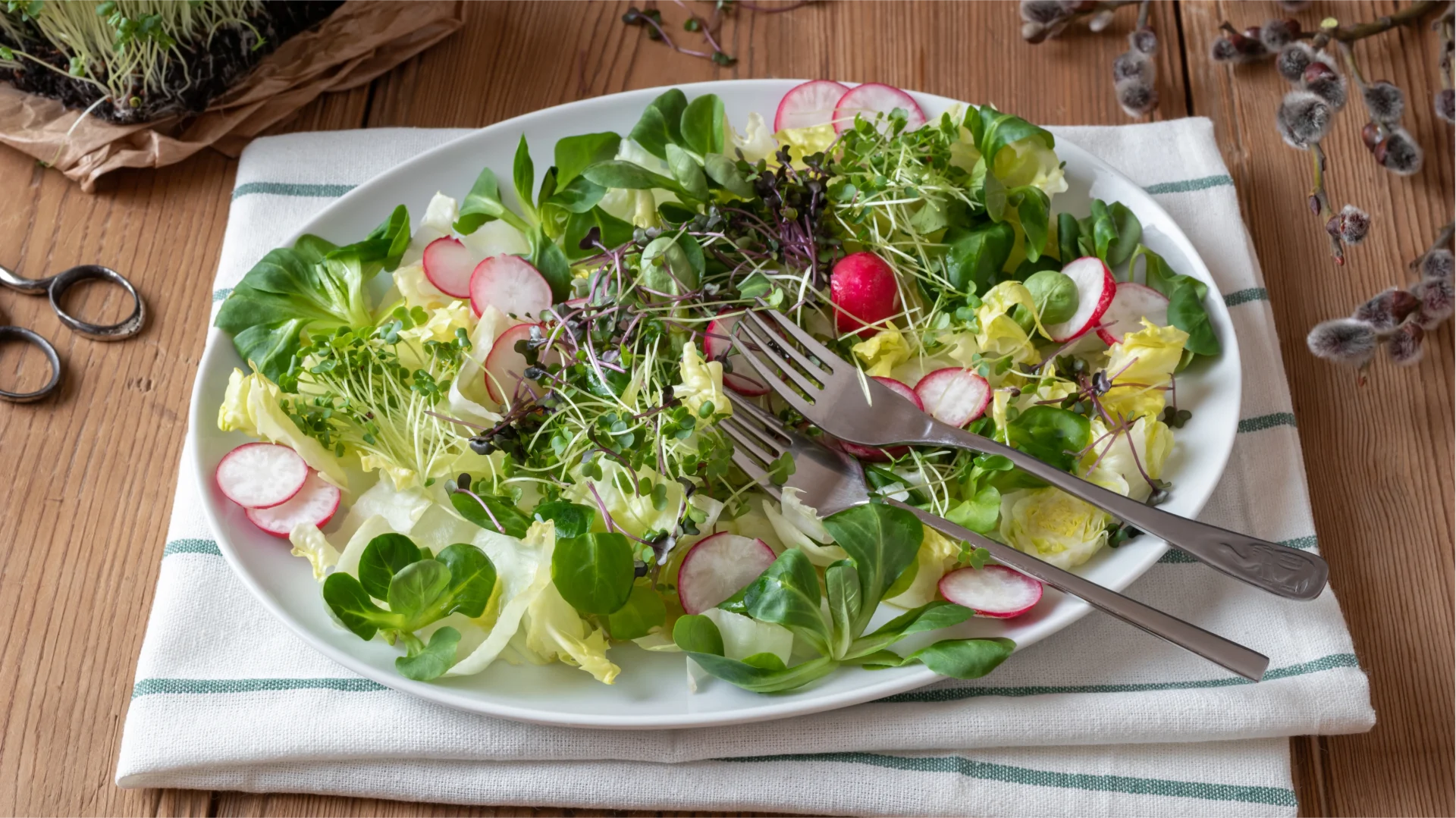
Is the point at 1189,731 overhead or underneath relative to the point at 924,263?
underneath

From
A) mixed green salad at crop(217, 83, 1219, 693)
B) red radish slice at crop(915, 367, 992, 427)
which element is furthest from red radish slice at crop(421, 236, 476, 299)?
red radish slice at crop(915, 367, 992, 427)

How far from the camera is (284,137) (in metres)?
1.90

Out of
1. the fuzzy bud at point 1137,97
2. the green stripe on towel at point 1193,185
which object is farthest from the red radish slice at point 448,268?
the fuzzy bud at point 1137,97

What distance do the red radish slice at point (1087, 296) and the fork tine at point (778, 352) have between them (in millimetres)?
346

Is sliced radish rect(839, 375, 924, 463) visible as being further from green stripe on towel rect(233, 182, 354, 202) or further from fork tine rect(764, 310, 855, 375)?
green stripe on towel rect(233, 182, 354, 202)

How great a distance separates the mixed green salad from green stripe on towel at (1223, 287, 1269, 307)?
193mm

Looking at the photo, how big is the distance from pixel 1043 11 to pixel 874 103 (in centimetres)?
54

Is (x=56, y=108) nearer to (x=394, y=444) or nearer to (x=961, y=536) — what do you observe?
(x=394, y=444)

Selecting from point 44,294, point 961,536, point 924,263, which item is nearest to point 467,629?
point 961,536

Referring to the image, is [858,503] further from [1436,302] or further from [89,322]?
[89,322]

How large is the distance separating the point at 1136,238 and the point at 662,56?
957 mm

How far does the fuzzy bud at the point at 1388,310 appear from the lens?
1653mm

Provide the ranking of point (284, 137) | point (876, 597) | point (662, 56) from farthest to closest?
1. point (662, 56)
2. point (284, 137)
3. point (876, 597)

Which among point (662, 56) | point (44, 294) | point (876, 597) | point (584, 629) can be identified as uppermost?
point (662, 56)
